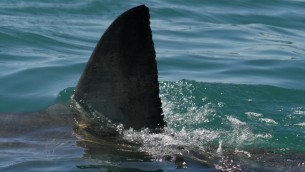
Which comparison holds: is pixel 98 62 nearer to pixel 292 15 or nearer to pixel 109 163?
pixel 109 163

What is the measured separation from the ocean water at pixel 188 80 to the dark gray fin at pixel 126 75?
174 mm

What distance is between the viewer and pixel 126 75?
5.60m

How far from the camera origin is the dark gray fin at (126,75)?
5.54 meters

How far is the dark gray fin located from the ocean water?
17 centimetres

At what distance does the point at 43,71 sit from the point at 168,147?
4.44m

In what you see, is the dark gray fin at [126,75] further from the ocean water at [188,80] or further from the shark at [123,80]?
the ocean water at [188,80]

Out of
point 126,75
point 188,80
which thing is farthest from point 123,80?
point 188,80

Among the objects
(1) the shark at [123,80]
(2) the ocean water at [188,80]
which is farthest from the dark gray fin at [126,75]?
(2) the ocean water at [188,80]

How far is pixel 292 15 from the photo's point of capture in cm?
Result: 1567

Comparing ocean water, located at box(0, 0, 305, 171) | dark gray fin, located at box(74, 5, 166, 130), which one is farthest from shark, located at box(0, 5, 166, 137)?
ocean water, located at box(0, 0, 305, 171)

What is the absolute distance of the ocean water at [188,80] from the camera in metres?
5.44

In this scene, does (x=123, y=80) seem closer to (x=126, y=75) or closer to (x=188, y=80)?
(x=126, y=75)

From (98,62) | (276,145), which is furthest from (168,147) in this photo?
(276,145)

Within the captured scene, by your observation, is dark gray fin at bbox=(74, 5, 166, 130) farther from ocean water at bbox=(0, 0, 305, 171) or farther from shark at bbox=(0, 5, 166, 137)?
ocean water at bbox=(0, 0, 305, 171)
